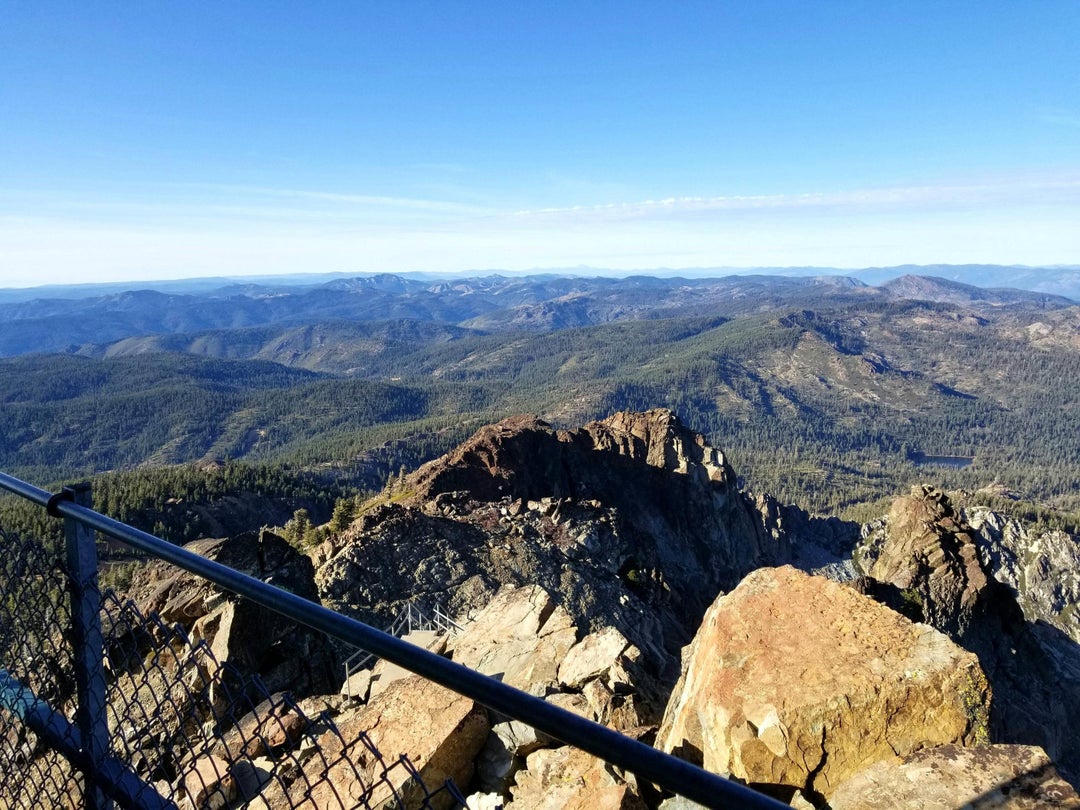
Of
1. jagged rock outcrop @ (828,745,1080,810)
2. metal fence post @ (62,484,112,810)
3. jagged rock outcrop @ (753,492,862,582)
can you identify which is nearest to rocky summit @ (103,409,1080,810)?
jagged rock outcrop @ (828,745,1080,810)

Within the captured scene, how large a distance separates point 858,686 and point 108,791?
286 inches

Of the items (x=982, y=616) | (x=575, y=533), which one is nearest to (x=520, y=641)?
(x=575, y=533)

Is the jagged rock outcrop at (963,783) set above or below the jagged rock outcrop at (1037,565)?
above

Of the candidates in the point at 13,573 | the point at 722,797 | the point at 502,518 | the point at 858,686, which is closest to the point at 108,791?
the point at 13,573

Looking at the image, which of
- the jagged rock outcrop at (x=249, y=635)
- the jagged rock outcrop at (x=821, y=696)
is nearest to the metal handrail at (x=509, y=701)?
the jagged rock outcrop at (x=821, y=696)

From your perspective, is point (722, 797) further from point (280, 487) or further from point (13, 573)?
point (280, 487)

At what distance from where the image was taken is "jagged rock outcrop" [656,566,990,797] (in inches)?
283

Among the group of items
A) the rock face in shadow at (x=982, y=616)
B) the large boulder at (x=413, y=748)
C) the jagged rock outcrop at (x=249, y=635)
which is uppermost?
the large boulder at (x=413, y=748)

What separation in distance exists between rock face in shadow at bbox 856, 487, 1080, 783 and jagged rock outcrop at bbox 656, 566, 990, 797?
91.4 feet

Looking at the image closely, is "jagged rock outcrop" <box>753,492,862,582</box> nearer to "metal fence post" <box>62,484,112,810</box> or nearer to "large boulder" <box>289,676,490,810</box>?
"large boulder" <box>289,676,490,810</box>

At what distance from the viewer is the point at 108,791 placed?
4.52 m

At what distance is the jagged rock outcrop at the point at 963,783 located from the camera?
5.36m

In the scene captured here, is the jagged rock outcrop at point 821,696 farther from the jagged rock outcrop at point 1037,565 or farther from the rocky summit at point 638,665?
the jagged rock outcrop at point 1037,565

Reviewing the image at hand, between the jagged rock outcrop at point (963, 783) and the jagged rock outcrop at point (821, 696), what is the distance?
3.09 ft
